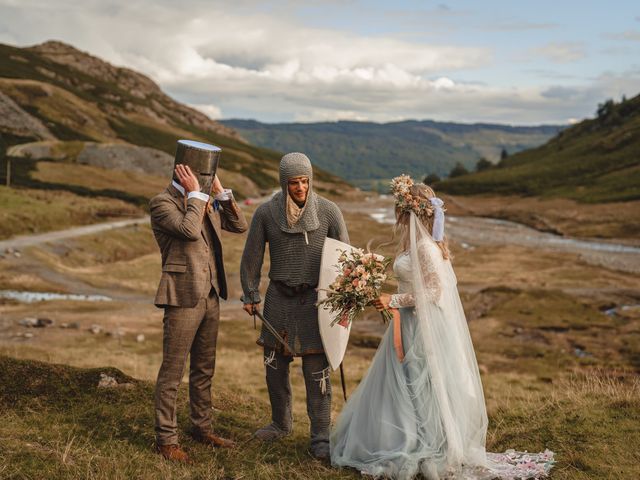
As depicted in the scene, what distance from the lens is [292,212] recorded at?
7535 millimetres

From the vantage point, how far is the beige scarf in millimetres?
7531

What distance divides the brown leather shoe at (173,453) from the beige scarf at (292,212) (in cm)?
290

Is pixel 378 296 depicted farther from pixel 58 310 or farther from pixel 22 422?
pixel 58 310

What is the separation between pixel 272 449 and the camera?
25.1 feet

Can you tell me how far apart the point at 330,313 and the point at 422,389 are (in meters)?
1.38

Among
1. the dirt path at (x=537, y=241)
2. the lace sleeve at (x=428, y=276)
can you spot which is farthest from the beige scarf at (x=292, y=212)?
the dirt path at (x=537, y=241)

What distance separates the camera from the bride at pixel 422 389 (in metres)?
6.70

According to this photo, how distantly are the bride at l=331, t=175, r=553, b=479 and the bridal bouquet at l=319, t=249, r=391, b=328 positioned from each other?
29 centimetres

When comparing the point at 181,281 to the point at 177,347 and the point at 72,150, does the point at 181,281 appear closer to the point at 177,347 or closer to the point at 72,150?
the point at 177,347

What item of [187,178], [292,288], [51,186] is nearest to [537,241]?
[51,186]

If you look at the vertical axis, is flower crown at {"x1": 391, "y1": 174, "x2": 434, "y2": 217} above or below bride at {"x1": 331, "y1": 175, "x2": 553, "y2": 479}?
above

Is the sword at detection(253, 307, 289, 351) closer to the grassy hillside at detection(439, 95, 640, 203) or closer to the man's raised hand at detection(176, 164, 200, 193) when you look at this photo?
the man's raised hand at detection(176, 164, 200, 193)

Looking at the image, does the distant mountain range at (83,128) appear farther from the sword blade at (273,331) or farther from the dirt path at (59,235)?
the sword blade at (273,331)

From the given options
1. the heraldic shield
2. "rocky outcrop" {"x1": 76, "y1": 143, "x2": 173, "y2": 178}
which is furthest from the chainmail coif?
"rocky outcrop" {"x1": 76, "y1": 143, "x2": 173, "y2": 178}
